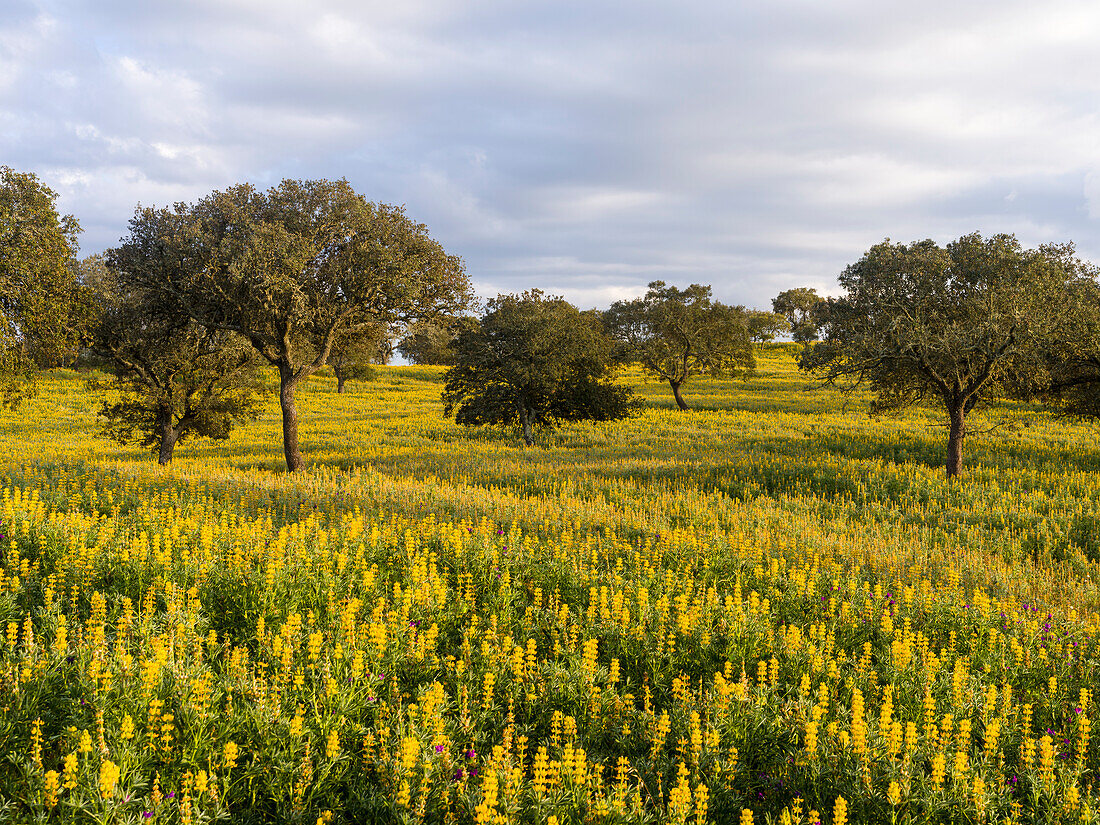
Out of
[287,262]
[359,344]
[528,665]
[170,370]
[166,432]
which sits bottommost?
[528,665]

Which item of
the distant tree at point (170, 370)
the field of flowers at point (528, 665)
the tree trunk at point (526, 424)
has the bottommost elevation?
the field of flowers at point (528, 665)

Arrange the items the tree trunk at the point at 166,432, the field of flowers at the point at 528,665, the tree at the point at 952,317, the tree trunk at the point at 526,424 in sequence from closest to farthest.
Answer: the field of flowers at the point at 528,665, the tree at the point at 952,317, the tree trunk at the point at 166,432, the tree trunk at the point at 526,424

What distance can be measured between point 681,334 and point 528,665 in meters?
45.8

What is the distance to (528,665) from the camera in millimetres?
5902

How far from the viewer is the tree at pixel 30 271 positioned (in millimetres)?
14922

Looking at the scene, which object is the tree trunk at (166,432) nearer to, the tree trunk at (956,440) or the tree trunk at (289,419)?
the tree trunk at (289,419)

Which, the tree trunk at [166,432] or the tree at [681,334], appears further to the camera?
the tree at [681,334]

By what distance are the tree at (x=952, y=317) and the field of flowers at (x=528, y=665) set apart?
681 cm

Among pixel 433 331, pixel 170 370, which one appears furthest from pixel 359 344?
pixel 170 370

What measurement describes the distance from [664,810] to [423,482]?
1433 cm

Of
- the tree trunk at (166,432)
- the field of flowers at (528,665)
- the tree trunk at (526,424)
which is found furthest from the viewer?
the tree trunk at (526,424)

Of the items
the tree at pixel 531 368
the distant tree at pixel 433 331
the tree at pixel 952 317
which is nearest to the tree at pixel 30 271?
the distant tree at pixel 433 331

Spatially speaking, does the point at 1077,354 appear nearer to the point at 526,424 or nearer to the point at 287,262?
the point at 526,424

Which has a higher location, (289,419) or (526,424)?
(289,419)
